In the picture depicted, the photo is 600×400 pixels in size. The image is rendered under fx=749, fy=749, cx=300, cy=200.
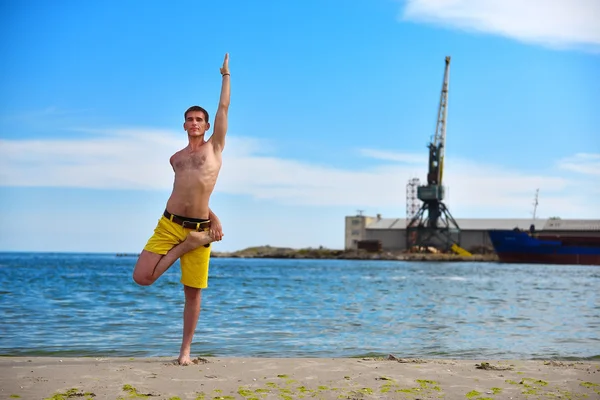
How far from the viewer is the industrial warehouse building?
90250 mm

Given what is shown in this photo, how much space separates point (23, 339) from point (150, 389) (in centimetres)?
545

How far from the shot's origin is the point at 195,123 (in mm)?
6199

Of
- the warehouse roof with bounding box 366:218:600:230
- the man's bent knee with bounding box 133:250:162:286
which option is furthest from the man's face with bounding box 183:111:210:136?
the warehouse roof with bounding box 366:218:600:230

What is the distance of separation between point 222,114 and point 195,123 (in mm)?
237

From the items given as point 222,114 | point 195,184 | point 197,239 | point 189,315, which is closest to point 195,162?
point 195,184

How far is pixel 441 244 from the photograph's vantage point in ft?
306

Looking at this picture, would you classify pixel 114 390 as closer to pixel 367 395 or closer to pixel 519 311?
pixel 367 395

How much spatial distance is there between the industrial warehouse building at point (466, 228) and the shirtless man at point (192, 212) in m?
88.3

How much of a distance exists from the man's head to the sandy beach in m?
1.96

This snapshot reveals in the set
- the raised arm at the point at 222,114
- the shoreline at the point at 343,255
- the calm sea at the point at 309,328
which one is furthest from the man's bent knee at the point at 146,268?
the shoreline at the point at 343,255

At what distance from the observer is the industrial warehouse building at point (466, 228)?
3553 inches

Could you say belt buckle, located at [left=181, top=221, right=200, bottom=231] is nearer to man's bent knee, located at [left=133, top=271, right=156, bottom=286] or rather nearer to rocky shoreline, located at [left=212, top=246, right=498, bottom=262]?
man's bent knee, located at [left=133, top=271, right=156, bottom=286]

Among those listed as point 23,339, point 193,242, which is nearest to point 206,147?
point 193,242

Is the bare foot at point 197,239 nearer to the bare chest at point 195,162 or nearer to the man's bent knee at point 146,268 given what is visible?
the man's bent knee at point 146,268
